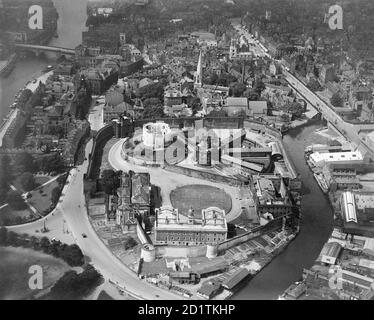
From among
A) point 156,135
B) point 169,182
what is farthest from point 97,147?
point 169,182

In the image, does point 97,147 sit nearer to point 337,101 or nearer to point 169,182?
point 169,182

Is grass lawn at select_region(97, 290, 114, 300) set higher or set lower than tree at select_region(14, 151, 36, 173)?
lower

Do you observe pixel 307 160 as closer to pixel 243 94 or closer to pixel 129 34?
pixel 243 94

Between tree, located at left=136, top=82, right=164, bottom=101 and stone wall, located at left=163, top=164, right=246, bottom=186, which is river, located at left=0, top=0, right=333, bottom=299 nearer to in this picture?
stone wall, located at left=163, top=164, right=246, bottom=186

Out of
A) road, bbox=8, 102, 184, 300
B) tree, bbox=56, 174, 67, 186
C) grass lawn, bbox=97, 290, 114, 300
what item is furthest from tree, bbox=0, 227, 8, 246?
tree, bbox=56, 174, 67, 186

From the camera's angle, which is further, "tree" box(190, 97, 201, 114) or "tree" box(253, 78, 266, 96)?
"tree" box(253, 78, 266, 96)

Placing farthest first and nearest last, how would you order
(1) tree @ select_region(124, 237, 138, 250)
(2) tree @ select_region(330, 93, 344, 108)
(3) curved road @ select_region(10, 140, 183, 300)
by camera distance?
(2) tree @ select_region(330, 93, 344, 108), (1) tree @ select_region(124, 237, 138, 250), (3) curved road @ select_region(10, 140, 183, 300)

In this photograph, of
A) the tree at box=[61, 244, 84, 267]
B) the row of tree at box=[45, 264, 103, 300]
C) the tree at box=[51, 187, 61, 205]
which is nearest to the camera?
the row of tree at box=[45, 264, 103, 300]

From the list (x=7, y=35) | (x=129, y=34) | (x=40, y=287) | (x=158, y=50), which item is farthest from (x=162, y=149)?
(x=129, y=34)
